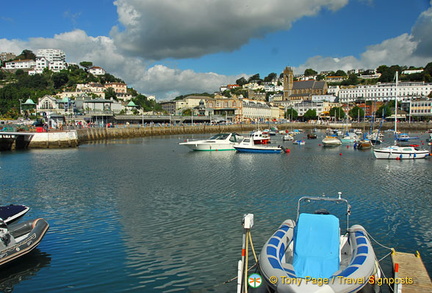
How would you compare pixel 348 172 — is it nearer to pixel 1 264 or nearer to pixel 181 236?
pixel 181 236

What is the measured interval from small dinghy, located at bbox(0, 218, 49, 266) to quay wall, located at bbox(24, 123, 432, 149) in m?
48.3

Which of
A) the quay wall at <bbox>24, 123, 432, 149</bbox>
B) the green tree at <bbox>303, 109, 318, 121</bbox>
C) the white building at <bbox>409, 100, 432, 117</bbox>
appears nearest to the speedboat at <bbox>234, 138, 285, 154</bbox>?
the quay wall at <bbox>24, 123, 432, 149</bbox>

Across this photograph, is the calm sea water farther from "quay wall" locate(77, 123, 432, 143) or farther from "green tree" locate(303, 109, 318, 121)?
"green tree" locate(303, 109, 318, 121)

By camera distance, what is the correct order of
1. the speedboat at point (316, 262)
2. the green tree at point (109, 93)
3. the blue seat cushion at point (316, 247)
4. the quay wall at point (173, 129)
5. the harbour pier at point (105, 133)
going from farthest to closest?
the green tree at point (109, 93)
the quay wall at point (173, 129)
the harbour pier at point (105, 133)
the blue seat cushion at point (316, 247)
the speedboat at point (316, 262)

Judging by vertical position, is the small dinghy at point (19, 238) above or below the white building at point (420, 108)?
below

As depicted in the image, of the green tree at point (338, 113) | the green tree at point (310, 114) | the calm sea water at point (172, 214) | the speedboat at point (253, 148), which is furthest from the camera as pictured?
the green tree at point (310, 114)

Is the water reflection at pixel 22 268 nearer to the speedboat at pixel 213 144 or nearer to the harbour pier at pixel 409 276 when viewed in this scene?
the harbour pier at pixel 409 276

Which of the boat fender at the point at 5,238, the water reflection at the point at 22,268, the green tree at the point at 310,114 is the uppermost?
the green tree at the point at 310,114

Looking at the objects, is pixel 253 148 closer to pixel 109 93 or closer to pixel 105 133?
pixel 105 133

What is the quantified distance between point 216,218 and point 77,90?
7105 inches

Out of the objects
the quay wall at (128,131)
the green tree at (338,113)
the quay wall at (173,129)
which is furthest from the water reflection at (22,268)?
the green tree at (338,113)

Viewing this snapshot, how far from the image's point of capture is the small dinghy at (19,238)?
12008 millimetres

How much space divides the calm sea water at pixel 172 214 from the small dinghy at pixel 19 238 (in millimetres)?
634

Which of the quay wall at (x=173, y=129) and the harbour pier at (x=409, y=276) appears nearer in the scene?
the harbour pier at (x=409, y=276)
